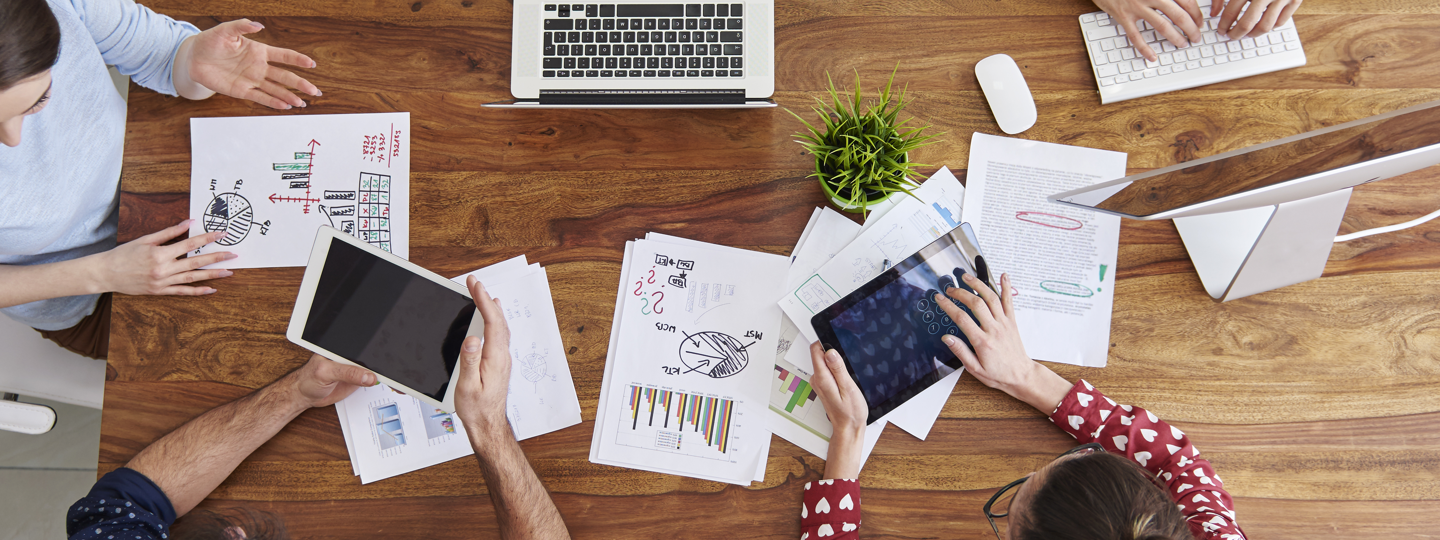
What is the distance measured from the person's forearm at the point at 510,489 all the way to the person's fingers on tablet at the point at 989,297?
808 mm

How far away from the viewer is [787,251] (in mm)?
1192

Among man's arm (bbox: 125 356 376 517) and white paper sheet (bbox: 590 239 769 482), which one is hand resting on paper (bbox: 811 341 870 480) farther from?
man's arm (bbox: 125 356 376 517)

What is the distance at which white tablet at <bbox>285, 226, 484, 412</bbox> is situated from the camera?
40.8 inches

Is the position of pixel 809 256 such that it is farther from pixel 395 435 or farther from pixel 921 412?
pixel 395 435

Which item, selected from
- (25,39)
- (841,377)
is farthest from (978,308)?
(25,39)

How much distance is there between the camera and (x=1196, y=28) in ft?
3.91

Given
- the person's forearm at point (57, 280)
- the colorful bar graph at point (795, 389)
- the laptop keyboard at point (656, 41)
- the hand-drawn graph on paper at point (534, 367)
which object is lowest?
the colorful bar graph at point (795, 389)

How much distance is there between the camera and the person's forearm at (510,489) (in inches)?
42.4

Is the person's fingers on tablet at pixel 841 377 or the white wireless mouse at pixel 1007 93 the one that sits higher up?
the white wireless mouse at pixel 1007 93

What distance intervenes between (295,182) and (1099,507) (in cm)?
137

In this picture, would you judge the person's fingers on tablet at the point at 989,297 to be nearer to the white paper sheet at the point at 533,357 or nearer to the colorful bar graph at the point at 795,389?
the colorful bar graph at the point at 795,389

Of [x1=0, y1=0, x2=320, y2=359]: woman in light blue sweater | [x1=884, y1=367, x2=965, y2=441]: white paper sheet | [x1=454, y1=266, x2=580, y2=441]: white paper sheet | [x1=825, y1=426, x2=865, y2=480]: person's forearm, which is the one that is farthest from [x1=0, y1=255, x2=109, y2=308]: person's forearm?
[x1=884, y1=367, x2=965, y2=441]: white paper sheet

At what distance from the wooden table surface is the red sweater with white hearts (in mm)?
47

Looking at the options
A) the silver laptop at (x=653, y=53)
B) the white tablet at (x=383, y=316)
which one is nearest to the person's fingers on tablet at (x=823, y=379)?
the silver laptop at (x=653, y=53)
